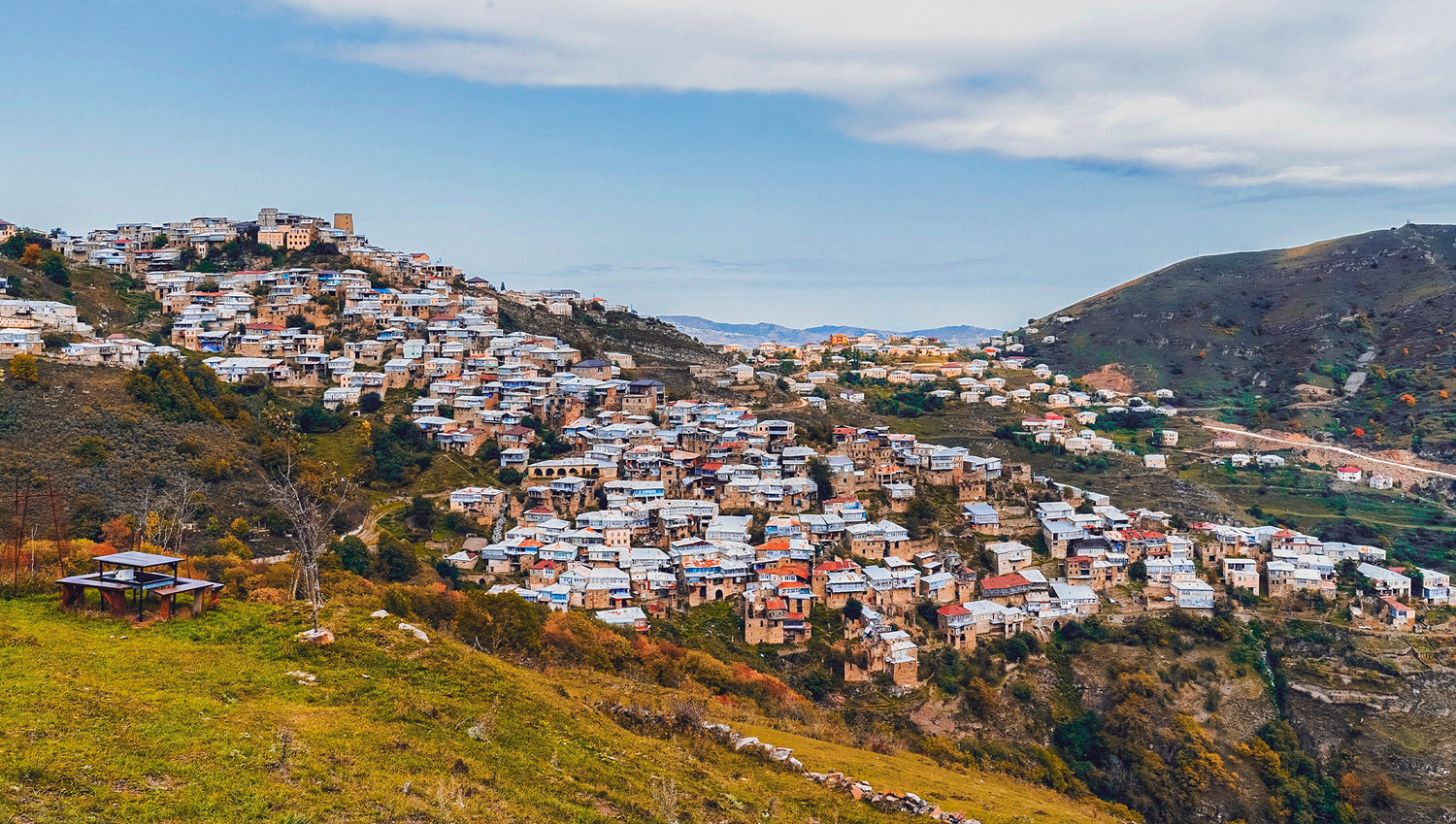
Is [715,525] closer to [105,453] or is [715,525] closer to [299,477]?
[299,477]

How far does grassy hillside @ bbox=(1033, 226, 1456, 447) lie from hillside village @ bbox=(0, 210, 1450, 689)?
19487 mm

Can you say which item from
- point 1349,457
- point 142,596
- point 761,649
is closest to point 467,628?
point 142,596

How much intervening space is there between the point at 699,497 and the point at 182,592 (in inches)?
1257

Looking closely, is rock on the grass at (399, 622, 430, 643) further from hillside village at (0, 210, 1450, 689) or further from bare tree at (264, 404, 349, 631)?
hillside village at (0, 210, 1450, 689)

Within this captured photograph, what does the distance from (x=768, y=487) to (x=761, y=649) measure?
1121 centimetres

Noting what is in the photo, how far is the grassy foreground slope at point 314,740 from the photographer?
28.0ft

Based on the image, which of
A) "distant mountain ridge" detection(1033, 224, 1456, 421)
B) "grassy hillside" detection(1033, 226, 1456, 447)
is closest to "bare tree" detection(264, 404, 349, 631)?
"grassy hillside" detection(1033, 226, 1456, 447)

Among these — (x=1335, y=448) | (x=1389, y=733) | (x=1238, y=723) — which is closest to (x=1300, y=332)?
(x=1335, y=448)

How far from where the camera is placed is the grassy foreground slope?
8539mm

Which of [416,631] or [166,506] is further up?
[416,631]

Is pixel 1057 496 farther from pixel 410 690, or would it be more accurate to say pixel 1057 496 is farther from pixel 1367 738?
pixel 410 690

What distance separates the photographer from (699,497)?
147 ft

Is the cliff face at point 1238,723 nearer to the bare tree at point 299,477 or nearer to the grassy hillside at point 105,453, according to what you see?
the bare tree at point 299,477

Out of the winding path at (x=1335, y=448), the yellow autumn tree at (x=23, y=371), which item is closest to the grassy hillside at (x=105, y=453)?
the yellow autumn tree at (x=23, y=371)
